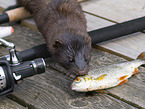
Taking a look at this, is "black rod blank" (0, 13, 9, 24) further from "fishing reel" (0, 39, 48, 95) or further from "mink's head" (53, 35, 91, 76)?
"fishing reel" (0, 39, 48, 95)

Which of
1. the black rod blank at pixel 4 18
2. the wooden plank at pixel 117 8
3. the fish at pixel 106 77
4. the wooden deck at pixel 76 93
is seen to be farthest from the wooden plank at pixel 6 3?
the fish at pixel 106 77

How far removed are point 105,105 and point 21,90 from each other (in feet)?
2.90

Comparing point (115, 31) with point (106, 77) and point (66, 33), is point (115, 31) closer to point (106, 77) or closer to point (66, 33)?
point (66, 33)

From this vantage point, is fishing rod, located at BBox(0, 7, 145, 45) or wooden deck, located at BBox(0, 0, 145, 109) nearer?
wooden deck, located at BBox(0, 0, 145, 109)

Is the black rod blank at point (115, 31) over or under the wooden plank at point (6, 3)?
under

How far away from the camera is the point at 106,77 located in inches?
90.2

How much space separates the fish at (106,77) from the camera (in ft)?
7.07

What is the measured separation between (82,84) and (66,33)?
33.0 inches

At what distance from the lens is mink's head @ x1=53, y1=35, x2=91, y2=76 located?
2482mm

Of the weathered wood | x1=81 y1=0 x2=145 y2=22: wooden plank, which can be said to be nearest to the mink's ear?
the weathered wood

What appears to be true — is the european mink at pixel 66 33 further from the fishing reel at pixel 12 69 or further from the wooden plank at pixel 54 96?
the fishing reel at pixel 12 69

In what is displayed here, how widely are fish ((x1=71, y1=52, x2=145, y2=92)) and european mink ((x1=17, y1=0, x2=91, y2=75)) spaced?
0.15m

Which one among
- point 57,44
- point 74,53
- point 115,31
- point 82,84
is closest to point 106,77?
point 82,84

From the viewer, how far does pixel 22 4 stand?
4.31m
